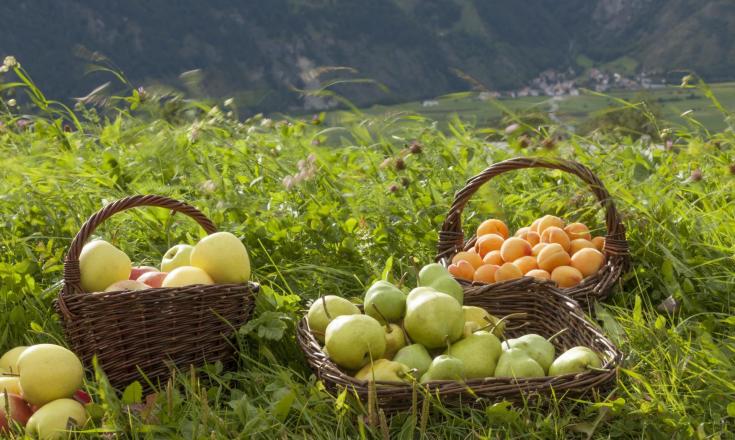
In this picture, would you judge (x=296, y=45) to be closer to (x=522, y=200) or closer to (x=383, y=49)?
(x=383, y=49)

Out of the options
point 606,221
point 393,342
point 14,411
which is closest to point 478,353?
point 393,342

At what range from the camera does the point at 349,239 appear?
3633mm

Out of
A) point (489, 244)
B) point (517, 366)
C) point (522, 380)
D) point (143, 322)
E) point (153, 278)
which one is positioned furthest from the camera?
point (489, 244)

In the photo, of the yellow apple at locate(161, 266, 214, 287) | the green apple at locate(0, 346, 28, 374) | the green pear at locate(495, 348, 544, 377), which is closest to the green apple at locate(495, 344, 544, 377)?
the green pear at locate(495, 348, 544, 377)

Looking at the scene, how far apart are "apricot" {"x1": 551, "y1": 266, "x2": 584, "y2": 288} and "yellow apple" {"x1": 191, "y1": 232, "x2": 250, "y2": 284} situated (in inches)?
49.3

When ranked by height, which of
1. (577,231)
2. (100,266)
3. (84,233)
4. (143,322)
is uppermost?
(84,233)

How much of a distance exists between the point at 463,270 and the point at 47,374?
5.23 feet

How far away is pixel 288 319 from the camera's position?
9.68ft

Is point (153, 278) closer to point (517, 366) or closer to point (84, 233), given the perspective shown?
point (84, 233)

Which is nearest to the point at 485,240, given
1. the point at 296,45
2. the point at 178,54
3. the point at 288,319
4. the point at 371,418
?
the point at 288,319

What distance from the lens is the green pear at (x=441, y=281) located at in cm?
281

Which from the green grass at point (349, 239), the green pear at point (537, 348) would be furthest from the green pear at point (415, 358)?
the green pear at point (537, 348)

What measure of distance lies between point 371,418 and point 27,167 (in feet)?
8.81

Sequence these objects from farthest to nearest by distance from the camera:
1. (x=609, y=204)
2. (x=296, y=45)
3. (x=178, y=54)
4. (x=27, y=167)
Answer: (x=296, y=45) → (x=178, y=54) → (x=27, y=167) → (x=609, y=204)
